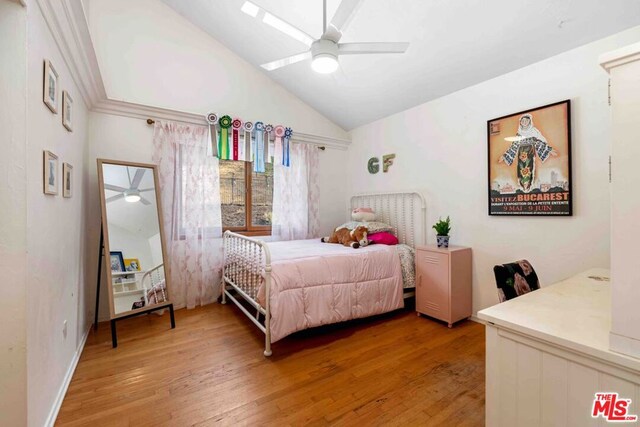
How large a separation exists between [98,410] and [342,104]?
152 inches

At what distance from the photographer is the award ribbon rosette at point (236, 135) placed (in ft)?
11.3

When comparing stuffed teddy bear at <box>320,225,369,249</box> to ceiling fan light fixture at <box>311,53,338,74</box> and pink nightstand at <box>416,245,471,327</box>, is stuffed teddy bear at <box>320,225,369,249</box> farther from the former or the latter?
ceiling fan light fixture at <box>311,53,338,74</box>

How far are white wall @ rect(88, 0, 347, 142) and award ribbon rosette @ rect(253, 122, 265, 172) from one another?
209 mm

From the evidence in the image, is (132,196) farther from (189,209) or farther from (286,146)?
(286,146)

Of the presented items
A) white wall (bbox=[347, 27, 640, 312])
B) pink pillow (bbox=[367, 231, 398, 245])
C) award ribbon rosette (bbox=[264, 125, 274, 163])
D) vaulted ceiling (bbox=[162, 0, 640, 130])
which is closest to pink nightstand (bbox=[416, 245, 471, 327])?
white wall (bbox=[347, 27, 640, 312])

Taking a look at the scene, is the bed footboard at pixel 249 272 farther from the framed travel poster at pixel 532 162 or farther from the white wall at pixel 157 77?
the framed travel poster at pixel 532 162

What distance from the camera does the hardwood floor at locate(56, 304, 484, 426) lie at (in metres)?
1.57

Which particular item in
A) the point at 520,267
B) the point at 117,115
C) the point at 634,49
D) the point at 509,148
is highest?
the point at 117,115

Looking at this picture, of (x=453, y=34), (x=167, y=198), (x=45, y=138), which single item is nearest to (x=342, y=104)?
(x=453, y=34)

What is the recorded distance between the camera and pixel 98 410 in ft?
5.28

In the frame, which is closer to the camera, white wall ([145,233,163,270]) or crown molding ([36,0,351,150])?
crown molding ([36,0,351,150])

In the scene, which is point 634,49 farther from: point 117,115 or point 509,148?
point 117,115

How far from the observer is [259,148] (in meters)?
3.66

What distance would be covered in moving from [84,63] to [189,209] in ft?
5.23
